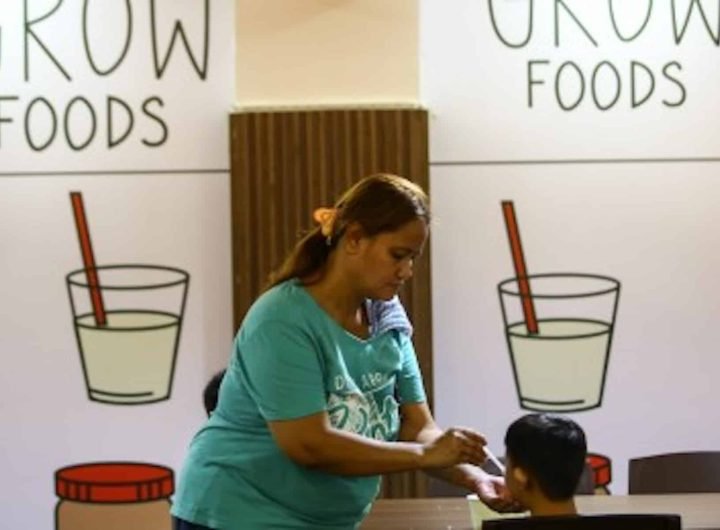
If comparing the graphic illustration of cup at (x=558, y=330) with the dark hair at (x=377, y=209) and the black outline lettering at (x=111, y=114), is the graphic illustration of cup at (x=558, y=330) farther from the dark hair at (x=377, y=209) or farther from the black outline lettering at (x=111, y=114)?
the dark hair at (x=377, y=209)

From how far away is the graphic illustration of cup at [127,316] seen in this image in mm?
3713

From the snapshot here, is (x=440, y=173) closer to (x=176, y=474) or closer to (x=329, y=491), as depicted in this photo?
(x=176, y=474)

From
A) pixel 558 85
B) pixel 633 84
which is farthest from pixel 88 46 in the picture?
pixel 633 84

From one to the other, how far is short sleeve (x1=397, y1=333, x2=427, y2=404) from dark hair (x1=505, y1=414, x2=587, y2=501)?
24 centimetres

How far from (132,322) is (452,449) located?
2185mm

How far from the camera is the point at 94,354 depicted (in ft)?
12.3

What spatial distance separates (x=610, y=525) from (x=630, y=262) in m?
1.97

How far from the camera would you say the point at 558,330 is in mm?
3674

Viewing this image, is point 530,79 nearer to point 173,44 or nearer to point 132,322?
point 173,44

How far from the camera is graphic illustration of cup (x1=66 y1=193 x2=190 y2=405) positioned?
3.71 m

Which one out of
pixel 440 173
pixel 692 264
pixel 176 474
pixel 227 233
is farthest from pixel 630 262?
pixel 176 474

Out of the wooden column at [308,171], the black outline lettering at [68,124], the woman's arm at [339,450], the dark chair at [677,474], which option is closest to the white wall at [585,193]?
the wooden column at [308,171]

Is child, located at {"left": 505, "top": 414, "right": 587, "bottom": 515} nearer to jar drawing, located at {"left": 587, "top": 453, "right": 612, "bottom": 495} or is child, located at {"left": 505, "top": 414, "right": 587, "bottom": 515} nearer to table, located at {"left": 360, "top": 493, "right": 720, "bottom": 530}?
table, located at {"left": 360, "top": 493, "right": 720, "bottom": 530}

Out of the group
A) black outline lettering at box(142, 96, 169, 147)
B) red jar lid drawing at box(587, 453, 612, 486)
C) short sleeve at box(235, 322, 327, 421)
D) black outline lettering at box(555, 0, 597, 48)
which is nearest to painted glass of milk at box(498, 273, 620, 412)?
red jar lid drawing at box(587, 453, 612, 486)
